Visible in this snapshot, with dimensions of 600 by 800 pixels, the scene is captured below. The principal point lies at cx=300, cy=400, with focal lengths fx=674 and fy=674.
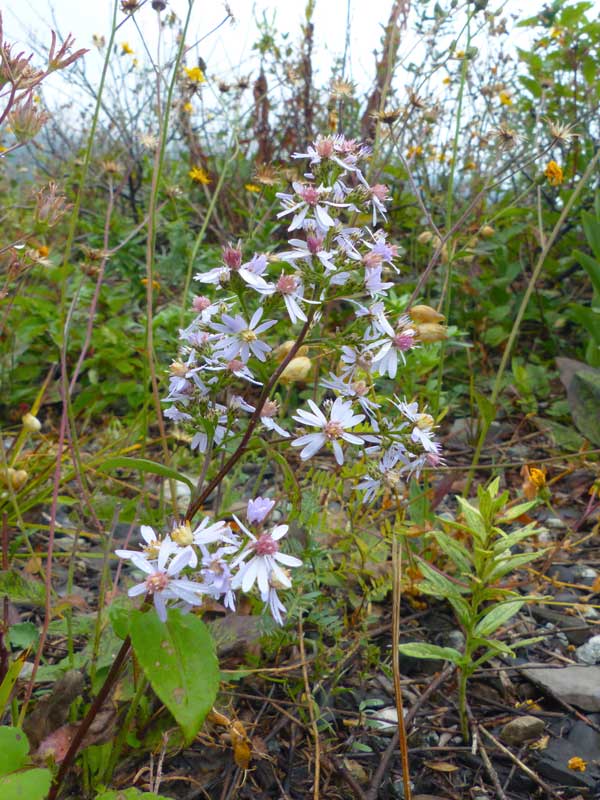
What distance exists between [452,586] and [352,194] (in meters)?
0.69

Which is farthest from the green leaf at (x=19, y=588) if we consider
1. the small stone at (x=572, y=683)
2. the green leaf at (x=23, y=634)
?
the small stone at (x=572, y=683)

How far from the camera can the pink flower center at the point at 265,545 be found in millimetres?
704

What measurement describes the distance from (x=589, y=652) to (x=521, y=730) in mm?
280

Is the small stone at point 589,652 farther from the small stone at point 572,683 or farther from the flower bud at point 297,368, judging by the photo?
the flower bud at point 297,368

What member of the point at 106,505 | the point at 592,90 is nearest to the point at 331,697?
the point at 106,505

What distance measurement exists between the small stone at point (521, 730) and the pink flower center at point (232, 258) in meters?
0.85

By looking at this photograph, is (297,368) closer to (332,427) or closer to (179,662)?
(332,427)

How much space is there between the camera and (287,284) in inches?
30.8

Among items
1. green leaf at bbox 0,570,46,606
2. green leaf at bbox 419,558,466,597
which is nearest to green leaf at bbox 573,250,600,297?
green leaf at bbox 419,558,466,597

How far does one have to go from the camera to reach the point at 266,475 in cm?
199

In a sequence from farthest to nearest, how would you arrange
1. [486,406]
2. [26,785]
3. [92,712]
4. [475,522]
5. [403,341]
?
[486,406] < [475,522] < [403,341] < [92,712] < [26,785]

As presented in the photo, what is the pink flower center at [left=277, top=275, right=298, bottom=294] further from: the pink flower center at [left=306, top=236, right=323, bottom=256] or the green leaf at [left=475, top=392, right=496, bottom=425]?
the green leaf at [left=475, top=392, right=496, bottom=425]

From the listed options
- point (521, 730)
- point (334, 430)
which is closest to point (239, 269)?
point (334, 430)

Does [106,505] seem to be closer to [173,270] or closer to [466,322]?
[173,270]
